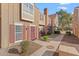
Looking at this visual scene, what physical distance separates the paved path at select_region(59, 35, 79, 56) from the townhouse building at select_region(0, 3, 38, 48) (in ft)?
1.77

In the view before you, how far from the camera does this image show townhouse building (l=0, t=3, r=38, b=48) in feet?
12.0

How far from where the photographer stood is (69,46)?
3.77 m

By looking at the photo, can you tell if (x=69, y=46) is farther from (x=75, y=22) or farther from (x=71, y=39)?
(x=75, y=22)

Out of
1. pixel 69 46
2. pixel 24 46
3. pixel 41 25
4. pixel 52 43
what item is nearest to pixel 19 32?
pixel 24 46

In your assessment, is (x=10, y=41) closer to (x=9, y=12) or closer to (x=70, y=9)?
(x=9, y=12)

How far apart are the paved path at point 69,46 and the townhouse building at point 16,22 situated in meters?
0.54

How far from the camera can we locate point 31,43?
3.71 metres

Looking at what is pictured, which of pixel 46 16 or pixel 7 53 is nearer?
pixel 7 53

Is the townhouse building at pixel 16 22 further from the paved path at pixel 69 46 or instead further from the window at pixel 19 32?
the paved path at pixel 69 46

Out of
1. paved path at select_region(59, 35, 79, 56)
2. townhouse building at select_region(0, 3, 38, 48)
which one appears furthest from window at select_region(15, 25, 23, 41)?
paved path at select_region(59, 35, 79, 56)

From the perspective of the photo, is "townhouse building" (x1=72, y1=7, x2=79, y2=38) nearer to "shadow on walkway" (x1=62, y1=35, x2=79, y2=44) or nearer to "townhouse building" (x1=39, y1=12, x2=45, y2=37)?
"shadow on walkway" (x1=62, y1=35, x2=79, y2=44)

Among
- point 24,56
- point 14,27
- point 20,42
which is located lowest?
point 24,56

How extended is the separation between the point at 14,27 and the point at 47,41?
2.24ft

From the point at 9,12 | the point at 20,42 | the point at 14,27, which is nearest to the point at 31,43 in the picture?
the point at 20,42
